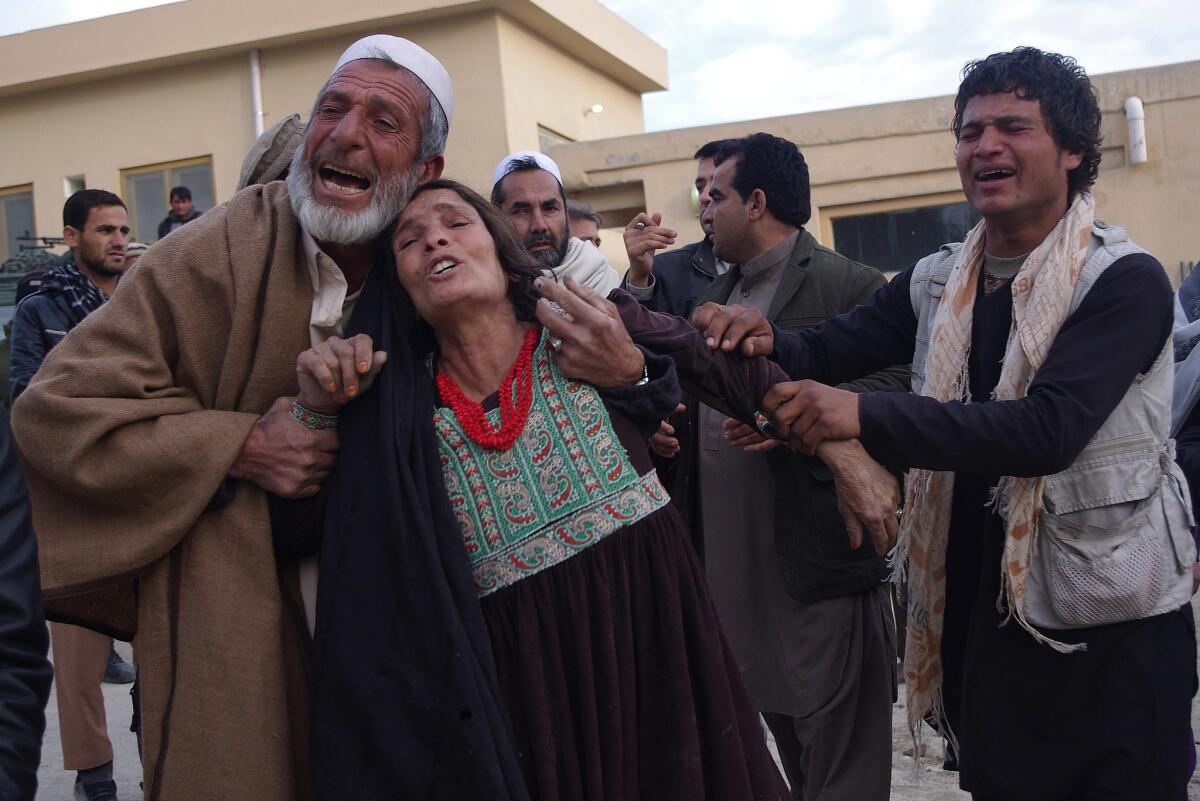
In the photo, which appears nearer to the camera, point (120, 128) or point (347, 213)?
point (347, 213)

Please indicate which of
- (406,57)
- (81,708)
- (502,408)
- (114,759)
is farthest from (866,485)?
(114,759)

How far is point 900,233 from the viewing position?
12.5m

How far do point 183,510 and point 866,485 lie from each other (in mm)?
1409

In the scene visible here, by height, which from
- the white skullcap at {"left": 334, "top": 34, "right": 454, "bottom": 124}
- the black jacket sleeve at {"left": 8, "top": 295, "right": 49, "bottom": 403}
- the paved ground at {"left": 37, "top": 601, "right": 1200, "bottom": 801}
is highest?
the white skullcap at {"left": 334, "top": 34, "right": 454, "bottom": 124}

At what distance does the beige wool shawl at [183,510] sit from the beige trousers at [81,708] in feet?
7.40

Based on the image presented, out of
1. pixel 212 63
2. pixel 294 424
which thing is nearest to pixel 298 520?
pixel 294 424

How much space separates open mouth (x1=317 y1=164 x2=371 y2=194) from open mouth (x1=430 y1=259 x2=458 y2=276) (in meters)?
0.28

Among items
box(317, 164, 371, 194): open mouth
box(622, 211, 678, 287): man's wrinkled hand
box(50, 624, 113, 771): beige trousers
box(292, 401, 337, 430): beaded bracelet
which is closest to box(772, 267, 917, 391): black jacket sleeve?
box(317, 164, 371, 194): open mouth

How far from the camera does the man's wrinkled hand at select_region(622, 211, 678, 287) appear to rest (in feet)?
15.5

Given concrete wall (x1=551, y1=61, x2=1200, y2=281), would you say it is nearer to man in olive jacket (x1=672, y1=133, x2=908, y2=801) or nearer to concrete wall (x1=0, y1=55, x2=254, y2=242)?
concrete wall (x1=0, y1=55, x2=254, y2=242)

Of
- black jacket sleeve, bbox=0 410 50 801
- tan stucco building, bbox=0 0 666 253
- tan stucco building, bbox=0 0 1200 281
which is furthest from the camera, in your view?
tan stucco building, bbox=0 0 666 253

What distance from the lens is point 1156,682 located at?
2.58m

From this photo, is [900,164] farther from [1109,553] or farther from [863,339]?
[1109,553]

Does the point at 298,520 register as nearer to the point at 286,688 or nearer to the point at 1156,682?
the point at 286,688
